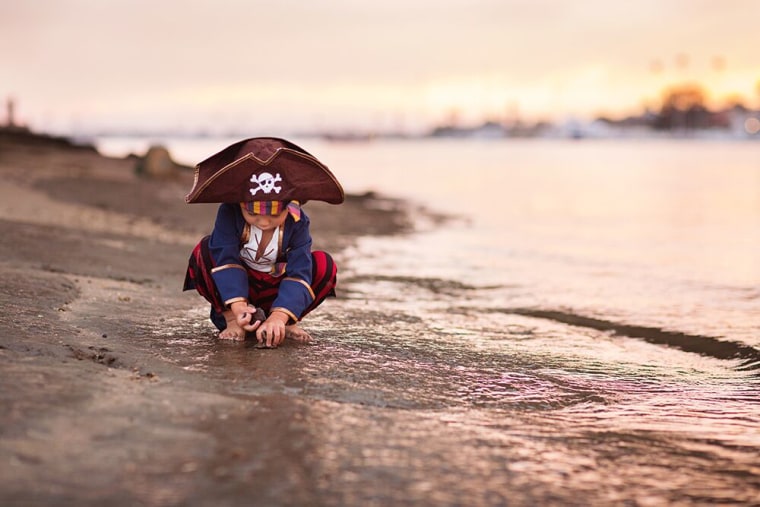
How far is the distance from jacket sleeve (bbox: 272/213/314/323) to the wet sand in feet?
0.82

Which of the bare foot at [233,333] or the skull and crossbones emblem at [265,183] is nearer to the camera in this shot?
the skull and crossbones emblem at [265,183]

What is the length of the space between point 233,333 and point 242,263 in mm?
397

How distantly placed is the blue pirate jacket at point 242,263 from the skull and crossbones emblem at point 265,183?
28cm

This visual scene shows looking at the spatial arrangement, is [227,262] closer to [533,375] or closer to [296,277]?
[296,277]

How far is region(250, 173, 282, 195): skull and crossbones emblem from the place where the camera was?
185 inches

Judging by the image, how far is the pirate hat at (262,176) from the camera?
185 inches

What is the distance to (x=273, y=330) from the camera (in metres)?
4.83

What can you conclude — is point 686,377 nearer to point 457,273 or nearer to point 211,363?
point 211,363

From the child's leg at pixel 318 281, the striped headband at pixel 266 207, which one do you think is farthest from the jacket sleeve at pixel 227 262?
the child's leg at pixel 318 281

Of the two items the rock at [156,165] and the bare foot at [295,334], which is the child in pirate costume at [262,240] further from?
the rock at [156,165]

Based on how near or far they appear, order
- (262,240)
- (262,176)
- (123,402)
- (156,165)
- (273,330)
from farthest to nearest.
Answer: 1. (156,165)
2. (262,240)
3. (273,330)
4. (262,176)
5. (123,402)

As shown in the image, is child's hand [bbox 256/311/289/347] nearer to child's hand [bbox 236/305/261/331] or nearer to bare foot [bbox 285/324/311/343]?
child's hand [bbox 236/305/261/331]

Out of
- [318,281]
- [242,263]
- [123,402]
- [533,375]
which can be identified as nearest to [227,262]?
[242,263]

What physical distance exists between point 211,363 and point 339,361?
67 centimetres
